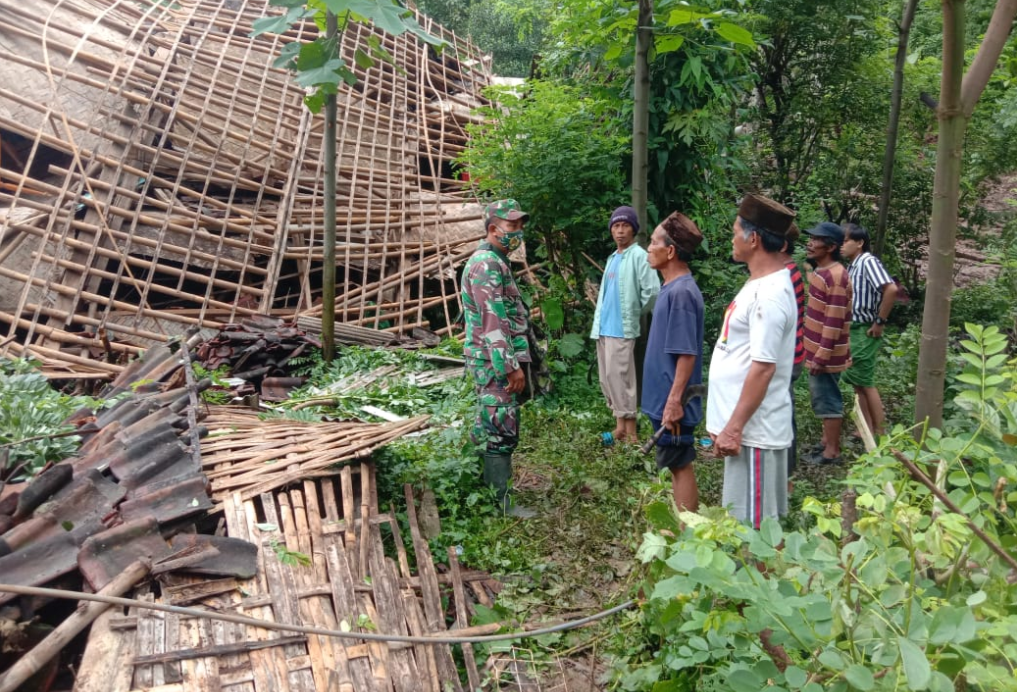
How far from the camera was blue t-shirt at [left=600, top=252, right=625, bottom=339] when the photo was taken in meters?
4.97

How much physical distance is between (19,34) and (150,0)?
259cm

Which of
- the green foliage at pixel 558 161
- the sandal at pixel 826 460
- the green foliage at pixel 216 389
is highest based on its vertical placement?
the green foliage at pixel 558 161

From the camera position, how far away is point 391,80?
10680 millimetres

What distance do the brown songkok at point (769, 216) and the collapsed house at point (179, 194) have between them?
4.17 metres

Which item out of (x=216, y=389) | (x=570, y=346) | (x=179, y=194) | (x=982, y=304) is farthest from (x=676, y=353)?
(x=179, y=194)

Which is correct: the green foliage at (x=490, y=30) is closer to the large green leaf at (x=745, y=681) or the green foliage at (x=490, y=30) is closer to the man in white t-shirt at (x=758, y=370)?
the man in white t-shirt at (x=758, y=370)

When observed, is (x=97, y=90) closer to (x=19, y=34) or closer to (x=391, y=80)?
(x=19, y=34)

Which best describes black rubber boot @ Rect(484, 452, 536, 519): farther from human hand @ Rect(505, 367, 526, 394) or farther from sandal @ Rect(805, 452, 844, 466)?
sandal @ Rect(805, 452, 844, 466)

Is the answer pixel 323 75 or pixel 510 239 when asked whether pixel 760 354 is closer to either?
pixel 510 239

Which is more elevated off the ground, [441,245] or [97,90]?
[97,90]

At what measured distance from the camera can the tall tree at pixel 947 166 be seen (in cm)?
206

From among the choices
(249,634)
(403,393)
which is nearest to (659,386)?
(249,634)

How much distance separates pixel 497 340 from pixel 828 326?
7.46 ft

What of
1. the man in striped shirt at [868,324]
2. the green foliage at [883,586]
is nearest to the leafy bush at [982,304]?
the man in striped shirt at [868,324]
